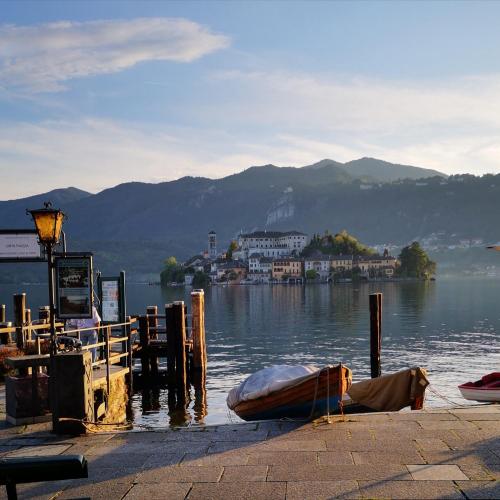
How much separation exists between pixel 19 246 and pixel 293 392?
387 inches

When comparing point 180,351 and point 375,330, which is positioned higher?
point 375,330

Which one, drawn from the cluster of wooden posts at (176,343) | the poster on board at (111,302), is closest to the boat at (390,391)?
the cluster of wooden posts at (176,343)

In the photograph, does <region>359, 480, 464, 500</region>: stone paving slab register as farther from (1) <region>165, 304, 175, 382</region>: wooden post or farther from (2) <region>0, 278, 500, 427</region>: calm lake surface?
(1) <region>165, 304, 175, 382</region>: wooden post

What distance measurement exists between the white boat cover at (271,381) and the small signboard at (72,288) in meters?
4.66

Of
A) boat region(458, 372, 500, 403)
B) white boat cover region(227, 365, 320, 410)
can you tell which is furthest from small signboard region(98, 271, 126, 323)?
boat region(458, 372, 500, 403)

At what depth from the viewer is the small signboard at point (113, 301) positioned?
904 inches

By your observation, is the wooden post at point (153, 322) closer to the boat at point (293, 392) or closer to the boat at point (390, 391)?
the boat at point (293, 392)

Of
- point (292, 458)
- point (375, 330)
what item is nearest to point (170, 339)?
point (375, 330)

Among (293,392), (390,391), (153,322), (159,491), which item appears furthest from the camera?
(153,322)

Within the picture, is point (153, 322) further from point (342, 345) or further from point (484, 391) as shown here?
point (342, 345)

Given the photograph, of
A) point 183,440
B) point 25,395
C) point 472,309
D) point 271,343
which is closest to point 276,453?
point 183,440

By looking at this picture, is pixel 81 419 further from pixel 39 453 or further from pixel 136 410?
pixel 136 410

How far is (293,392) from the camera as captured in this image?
14.0 metres

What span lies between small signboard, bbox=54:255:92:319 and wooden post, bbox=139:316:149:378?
8480 millimetres
